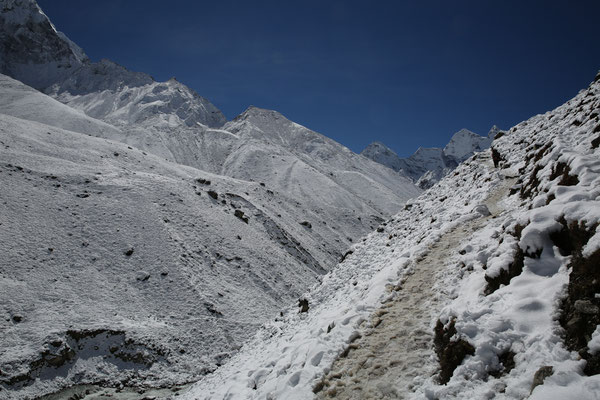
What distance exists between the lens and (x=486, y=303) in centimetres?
709

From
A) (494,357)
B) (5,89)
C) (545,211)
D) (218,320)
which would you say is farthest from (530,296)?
(5,89)

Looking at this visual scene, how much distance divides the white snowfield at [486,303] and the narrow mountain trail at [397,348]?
→ 0.23 feet

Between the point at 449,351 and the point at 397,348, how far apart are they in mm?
1736

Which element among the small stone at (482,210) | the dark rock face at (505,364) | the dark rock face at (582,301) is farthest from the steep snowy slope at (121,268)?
the dark rock face at (582,301)

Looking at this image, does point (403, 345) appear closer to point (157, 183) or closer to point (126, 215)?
point (126, 215)

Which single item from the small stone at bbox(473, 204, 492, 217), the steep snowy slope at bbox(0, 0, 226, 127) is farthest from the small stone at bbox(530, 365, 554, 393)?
the steep snowy slope at bbox(0, 0, 226, 127)

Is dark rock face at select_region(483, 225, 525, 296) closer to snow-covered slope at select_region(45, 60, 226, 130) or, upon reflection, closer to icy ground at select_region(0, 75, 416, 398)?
icy ground at select_region(0, 75, 416, 398)

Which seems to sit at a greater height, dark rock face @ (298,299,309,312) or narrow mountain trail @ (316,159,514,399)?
dark rock face @ (298,299,309,312)

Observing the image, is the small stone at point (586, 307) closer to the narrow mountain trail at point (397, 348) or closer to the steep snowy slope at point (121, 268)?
the narrow mountain trail at point (397, 348)

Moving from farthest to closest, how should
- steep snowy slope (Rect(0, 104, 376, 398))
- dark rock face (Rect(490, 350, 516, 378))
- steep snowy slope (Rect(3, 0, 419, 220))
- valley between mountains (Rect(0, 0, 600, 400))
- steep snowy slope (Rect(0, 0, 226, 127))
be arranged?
steep snowy slope (Rect(0, 0, 226, 127)), steep snowy slope (Rect(3, 0, 419, 220)), steep snowy slope (Rect(0, 104, 376, 398)), valley between mountains (Rect(0, 0, 600, 400)), dark rock face (Rect(490, 350, 516, 378))

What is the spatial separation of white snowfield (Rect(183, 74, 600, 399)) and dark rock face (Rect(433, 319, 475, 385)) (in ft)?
0.26

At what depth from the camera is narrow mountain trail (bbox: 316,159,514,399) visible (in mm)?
7340

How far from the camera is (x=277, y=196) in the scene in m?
62.8

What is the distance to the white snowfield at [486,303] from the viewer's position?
545 centimetres
